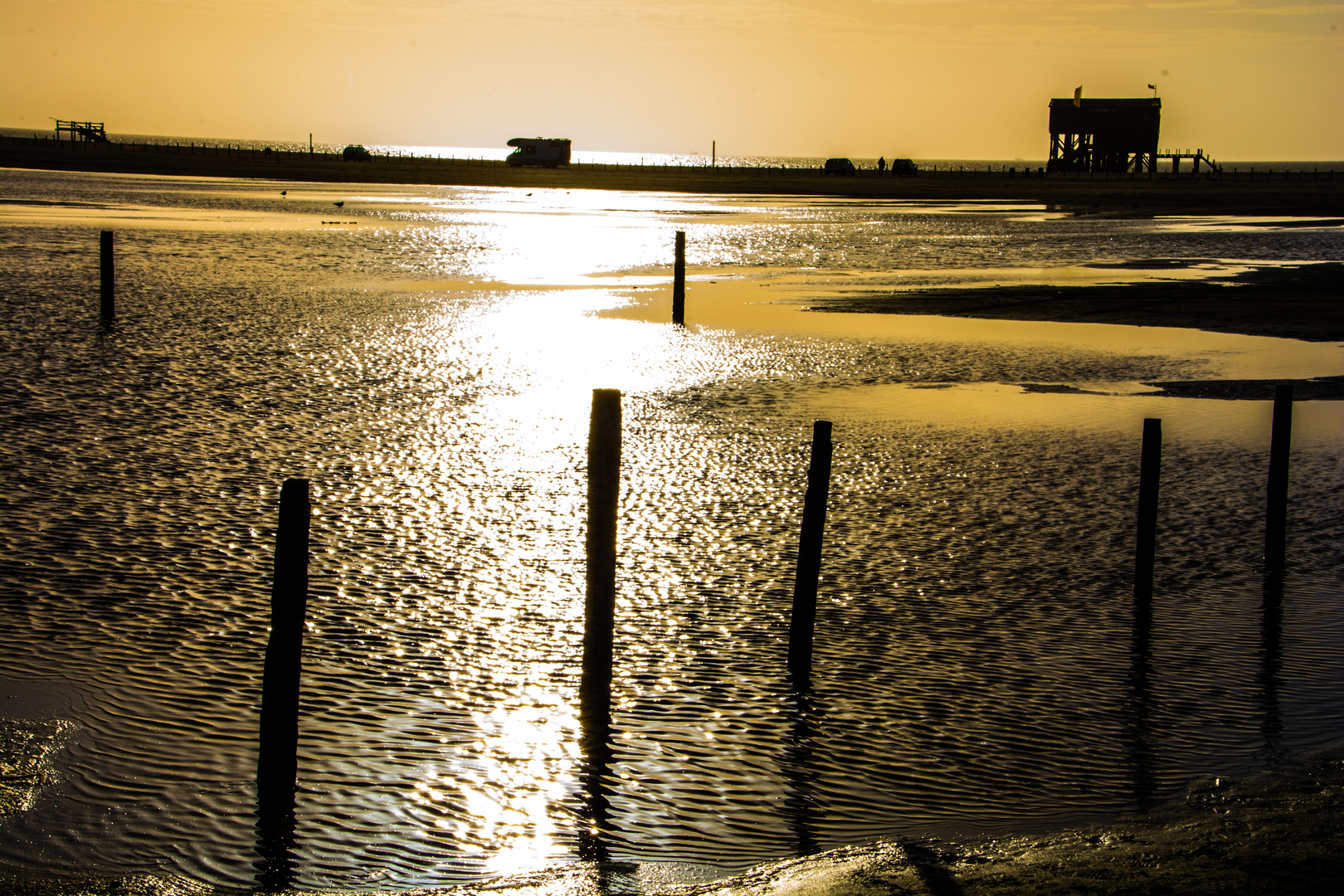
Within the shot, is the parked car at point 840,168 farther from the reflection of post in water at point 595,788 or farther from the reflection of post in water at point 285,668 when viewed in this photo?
the reflection of post in water at point 285,668

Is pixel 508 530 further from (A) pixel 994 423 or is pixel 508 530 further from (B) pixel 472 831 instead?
(A) pixel 994 423

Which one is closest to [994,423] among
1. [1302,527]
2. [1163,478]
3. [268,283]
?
[1163,478]

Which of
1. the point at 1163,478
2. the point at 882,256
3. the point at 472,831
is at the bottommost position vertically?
the point at 472,831

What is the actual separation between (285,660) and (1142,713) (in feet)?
16.7

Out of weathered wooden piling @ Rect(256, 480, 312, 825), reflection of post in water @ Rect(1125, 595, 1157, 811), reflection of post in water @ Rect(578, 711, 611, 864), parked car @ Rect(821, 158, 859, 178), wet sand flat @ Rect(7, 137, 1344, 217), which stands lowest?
reflection of post in water @ Rect(578, 711, 611, 864)

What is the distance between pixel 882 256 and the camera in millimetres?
42500

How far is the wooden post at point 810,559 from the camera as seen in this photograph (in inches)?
316

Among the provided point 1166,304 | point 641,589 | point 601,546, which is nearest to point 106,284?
point 641,589

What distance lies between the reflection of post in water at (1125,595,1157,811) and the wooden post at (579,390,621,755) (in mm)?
3044

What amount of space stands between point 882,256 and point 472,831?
3841 cm

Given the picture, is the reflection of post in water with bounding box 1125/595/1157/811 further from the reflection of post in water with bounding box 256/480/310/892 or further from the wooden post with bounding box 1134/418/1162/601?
the reflection of post in water with bounding box 256/480/310/892

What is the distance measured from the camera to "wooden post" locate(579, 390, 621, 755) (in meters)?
7.45

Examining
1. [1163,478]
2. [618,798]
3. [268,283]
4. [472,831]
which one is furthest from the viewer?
[268,283]

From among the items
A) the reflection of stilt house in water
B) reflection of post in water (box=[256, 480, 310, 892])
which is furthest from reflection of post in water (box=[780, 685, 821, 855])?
the reflection of stilt house in water
